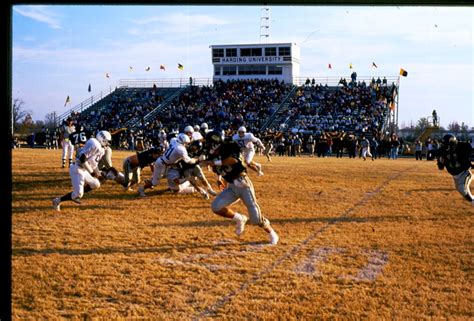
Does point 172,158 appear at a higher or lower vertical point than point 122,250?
higher

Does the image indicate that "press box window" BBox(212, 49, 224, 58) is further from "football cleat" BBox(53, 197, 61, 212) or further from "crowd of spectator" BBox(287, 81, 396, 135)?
"football cleat" BBox(53, 197, 61, 212)

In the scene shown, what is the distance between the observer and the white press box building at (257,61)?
168ft

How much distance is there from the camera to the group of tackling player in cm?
740

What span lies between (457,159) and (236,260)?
20.6 feet

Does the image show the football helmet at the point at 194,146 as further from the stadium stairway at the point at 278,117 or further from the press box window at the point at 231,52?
the press box window at the point at 231,52

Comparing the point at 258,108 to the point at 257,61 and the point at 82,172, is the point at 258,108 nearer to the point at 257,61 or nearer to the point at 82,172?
the point at 257,61

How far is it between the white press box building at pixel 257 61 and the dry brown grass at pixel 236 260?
134 ft

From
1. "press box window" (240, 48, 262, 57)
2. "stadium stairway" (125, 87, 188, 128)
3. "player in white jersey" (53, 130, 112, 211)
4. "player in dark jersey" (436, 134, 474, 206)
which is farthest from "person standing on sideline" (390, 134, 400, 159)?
"player in white jersey" (53, 130, 112, 211)

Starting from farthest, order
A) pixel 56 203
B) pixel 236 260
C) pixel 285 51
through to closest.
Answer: pixel 285 51, pixel 56 203, pixel 236 260

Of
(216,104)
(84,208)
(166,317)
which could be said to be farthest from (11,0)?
(216,104)

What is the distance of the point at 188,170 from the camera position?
38.0 feet

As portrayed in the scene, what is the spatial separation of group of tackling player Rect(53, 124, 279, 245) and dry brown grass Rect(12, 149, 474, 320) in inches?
15.4

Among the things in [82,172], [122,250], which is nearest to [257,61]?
[82,172]

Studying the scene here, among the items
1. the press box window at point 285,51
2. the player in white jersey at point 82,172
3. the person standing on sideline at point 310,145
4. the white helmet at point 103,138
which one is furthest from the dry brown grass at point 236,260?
the press box window at point 285,51
